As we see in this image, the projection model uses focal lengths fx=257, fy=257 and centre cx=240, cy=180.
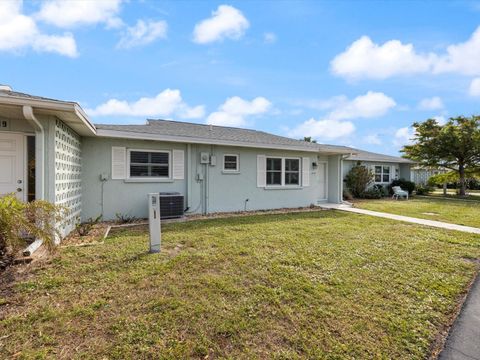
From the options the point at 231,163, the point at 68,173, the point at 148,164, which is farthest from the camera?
the point at 231,163

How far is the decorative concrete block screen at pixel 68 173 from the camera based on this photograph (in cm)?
544

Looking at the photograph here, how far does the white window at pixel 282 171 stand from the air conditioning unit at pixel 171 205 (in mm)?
3890

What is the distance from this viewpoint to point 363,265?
436cm

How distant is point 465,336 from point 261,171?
26.7ft

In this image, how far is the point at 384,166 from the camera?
1862 cm

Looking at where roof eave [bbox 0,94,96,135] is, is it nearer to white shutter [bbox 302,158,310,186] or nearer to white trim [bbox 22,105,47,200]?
white trim [bbox 22,105,47,200]

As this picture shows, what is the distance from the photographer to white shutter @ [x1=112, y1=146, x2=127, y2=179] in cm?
795

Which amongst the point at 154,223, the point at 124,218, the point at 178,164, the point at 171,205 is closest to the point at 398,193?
the point at 178,164

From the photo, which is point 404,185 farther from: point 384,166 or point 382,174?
point 384,166

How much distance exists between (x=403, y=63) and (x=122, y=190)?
43.2 ft

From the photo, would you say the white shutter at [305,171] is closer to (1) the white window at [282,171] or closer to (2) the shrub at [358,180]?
(1) the white window at [282,171]

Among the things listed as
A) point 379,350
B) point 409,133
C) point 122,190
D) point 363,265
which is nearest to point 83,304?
point 379,350

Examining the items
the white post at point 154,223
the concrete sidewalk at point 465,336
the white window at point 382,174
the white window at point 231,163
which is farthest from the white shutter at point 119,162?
the white window at point 382,174

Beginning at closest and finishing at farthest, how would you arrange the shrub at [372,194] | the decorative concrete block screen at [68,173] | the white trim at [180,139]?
the decorative concrete block screen at [68,173] < the white trim at [180,139] < the shrub at [372,194]
